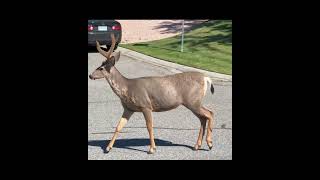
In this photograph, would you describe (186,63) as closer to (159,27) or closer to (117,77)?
(159,27)

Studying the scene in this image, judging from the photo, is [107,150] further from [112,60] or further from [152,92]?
[112,60]

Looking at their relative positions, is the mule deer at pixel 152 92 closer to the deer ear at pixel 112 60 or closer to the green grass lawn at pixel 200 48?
the deer ear at pixel 112 60

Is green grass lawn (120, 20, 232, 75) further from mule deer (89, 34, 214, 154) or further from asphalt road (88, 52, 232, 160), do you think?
mule deer (89, 34, 214, 154)

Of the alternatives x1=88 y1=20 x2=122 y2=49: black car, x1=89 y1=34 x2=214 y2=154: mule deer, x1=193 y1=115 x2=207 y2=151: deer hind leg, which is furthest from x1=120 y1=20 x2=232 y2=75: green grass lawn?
x1=89 y1=34 x2=214 y2=154: mule deer

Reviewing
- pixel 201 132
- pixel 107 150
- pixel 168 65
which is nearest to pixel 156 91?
pixel 201 132

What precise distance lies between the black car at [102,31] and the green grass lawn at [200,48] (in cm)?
204

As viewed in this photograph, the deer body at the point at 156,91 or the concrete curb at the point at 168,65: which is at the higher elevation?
the concrete curb at the point at 168,65

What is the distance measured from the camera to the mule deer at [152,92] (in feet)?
30.1

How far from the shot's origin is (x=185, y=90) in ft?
30.7

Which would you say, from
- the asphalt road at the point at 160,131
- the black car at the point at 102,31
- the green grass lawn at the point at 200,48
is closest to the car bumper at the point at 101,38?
the black car at the point at 102,31

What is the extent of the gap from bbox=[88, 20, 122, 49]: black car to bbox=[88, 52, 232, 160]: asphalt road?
188 centimetres

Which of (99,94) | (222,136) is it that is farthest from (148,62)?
(222,136)

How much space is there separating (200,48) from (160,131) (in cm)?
1051

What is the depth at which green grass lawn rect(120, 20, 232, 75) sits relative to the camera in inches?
749
